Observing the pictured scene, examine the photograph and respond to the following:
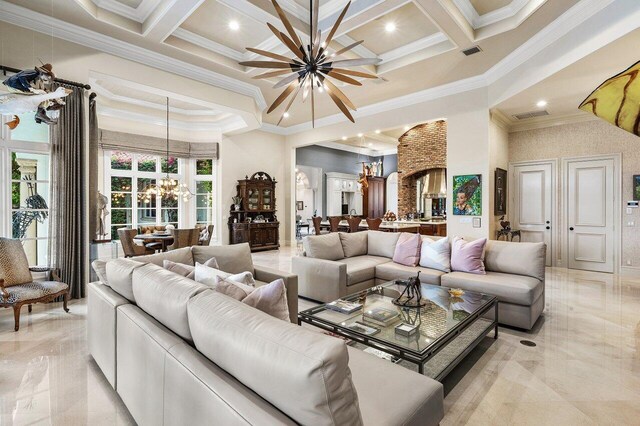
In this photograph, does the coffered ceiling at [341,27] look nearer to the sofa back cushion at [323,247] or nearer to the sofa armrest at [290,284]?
the sofa back cushion at [323,247]

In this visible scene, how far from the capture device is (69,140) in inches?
166

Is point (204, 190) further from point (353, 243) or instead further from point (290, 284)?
point (290, 284)

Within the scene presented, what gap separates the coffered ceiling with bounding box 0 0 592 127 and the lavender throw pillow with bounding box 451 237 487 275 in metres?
2.81

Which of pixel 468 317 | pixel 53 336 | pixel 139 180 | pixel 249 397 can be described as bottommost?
pixel 53 336

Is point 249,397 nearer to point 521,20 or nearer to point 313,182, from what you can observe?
point 521,20

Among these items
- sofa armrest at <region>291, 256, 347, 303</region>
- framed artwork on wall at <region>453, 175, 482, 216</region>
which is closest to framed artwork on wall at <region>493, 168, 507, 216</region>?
framed artwork on wall at <region>453, 175, 482, 216</region>

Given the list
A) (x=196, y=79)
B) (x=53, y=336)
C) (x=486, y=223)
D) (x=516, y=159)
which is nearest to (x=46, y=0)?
(x=196, y=79)

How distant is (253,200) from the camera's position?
28.3 feet

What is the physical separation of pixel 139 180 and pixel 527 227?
9.14 metres

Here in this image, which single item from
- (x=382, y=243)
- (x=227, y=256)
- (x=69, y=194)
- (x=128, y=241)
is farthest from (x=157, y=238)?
(x=382, y=243)

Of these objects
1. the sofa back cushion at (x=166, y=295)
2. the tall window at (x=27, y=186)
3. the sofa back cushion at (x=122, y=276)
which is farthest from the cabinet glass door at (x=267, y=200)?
the sofa back cushion at (x=166, y=295)

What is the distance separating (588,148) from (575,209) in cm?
122

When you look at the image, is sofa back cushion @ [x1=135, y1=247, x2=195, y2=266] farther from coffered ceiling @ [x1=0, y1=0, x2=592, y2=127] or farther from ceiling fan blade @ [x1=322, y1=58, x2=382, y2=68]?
coffered ceiling @ [x1=0, y1=0, x2=592, y2=127]

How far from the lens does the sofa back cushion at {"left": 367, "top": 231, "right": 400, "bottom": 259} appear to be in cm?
491
